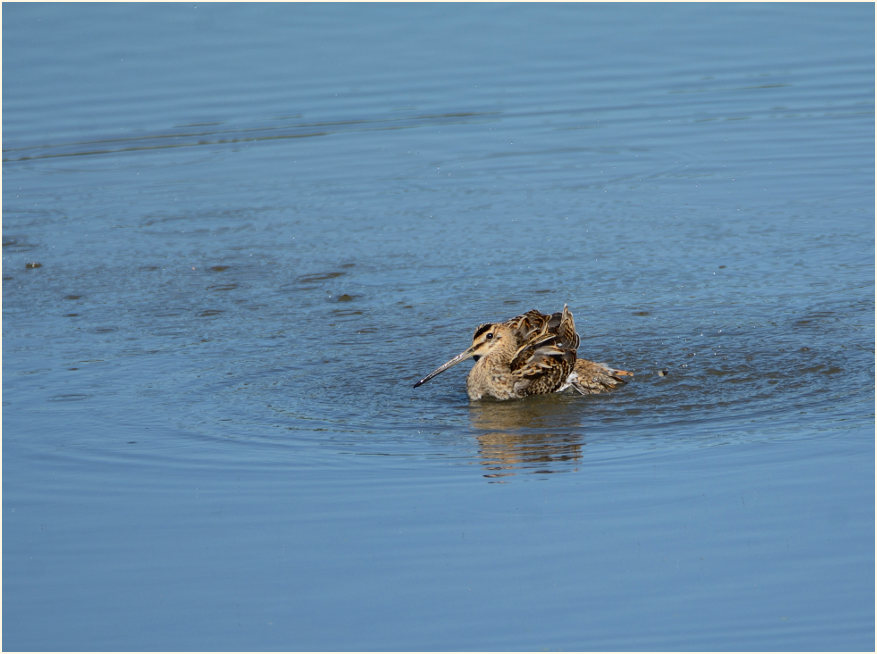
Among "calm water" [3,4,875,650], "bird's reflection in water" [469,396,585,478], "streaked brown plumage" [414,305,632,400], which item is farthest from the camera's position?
"streaked brown plumage" [414,305,632,400]

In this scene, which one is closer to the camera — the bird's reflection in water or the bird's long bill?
the bird's reflection in water

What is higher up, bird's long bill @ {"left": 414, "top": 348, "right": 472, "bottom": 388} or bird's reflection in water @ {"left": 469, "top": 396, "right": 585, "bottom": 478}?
bird's long bill @ {"left": 414, "top": 348, "right": 472, "bottom": 388}

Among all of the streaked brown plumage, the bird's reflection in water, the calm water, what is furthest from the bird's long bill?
the bird's reflection in water

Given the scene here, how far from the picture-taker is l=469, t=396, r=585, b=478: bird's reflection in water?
782 cm

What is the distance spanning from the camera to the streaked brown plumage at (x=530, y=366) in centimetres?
933

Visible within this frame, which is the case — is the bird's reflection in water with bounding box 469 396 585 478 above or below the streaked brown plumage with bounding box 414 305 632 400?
below

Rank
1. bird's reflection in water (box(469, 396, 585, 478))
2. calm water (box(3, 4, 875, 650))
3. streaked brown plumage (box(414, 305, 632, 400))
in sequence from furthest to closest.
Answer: streaked brown plumage (box(414, 305, 632, 400)) → bird's reflection in water (box(469, 396, 585, 478)) → calm water (box(3, 4, 875, 650))

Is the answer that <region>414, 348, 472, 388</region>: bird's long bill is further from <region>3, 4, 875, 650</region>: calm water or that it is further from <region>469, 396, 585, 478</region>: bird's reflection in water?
<region>469, 396, 585, 478</region>: bird's reflection in water

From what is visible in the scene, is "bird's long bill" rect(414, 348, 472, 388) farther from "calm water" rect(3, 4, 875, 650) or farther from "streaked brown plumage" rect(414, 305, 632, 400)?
"calm water" rect(3, 4, 875, 650)

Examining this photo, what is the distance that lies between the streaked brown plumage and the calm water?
0.15 meters

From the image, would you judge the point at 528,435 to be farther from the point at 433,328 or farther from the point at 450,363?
the point at 433,328

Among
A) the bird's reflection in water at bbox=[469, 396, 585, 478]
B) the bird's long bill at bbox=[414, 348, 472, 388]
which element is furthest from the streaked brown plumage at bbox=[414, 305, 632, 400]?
the bird's reflection in water at bbox=[469, 396, 585, 478]

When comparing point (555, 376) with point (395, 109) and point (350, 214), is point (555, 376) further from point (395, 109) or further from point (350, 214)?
point (395, 109)

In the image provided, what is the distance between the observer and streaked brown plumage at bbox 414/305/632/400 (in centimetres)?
933
